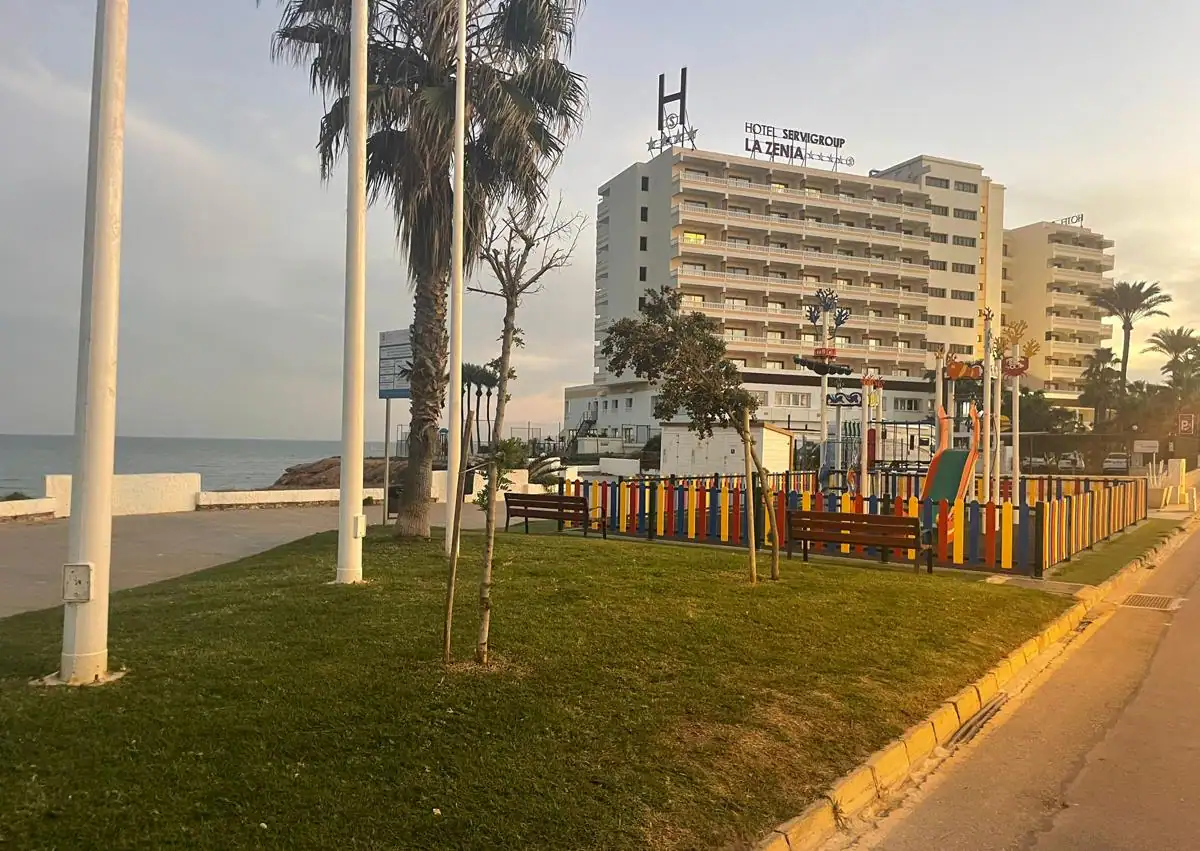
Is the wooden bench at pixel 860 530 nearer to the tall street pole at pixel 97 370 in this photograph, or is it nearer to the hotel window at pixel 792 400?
the tall street pole at pixel 97 370

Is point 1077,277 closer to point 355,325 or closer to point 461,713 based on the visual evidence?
point 355,325

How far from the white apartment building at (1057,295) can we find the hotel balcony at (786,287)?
1847 centimetres

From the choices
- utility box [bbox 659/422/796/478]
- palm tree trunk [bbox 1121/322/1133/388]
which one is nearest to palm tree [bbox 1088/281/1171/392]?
palm tree trunk [bbox 1121/322/1133/388]

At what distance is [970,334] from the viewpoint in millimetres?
81812

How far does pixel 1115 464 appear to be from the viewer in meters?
56.8

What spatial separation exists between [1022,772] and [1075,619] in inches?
220

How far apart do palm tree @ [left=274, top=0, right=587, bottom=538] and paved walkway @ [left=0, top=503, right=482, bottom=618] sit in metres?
3.42

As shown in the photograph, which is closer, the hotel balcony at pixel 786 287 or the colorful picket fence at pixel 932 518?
the colorful picket fence at pixel 932 518

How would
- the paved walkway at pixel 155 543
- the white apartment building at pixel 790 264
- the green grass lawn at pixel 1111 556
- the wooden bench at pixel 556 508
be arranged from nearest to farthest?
1. the paved walkway at pixel 155 543
2. the green grass lawn at pixel 1111 556
3. the wooden bench at pixel 556 508
4. the white apartment building at pixel 790 264

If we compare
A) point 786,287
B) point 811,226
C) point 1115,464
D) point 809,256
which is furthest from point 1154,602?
point 811,226

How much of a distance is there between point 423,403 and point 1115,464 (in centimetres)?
5708

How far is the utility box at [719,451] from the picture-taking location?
26.9 meters

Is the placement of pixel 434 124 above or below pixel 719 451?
above

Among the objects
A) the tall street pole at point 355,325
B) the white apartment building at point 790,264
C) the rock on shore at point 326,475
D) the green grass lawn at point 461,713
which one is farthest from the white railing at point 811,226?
the green grass lawn at point 461,713
